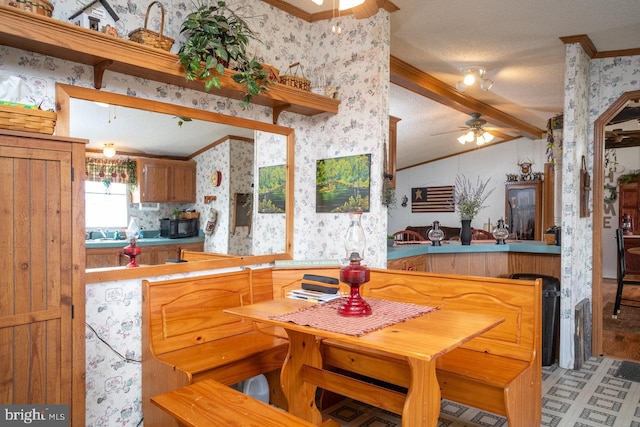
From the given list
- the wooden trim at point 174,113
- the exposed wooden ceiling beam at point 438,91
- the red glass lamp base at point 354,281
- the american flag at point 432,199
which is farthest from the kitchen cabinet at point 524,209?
the red glass lamp base at point 354,281

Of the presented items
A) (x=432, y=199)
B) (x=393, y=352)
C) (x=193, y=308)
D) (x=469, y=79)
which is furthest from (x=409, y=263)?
(x=432, y=199)

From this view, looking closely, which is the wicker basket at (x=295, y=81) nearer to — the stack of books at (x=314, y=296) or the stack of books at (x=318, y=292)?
the stack of books at (x=318, y=292)

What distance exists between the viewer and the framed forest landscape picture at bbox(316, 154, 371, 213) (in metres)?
3.42

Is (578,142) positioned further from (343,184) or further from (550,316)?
(343,184)

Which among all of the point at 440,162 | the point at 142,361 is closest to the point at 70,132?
the point at 142,361

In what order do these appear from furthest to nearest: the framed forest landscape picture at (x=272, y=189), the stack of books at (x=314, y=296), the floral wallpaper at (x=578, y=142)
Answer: the floral wallpaper at (x=578, y=142)
the framed forest landscape picture at (x=272, y=189)
the stack of books at (x=314, y=296)

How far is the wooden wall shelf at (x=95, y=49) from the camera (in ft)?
6.36

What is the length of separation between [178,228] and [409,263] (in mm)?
2378

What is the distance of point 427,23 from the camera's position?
3.63 meters

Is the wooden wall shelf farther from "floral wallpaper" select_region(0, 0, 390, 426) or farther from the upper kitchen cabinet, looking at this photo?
the upper kitchen cabinet

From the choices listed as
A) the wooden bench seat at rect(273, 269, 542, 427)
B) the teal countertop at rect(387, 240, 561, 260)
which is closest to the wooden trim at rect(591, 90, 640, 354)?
the teal countertop at rect(387, 240, 561, 260)

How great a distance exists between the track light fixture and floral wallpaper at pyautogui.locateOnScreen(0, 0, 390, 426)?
135cm

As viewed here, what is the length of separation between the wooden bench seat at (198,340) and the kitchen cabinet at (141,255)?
191 millimetres

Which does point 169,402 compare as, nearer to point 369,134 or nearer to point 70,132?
point 70,132
